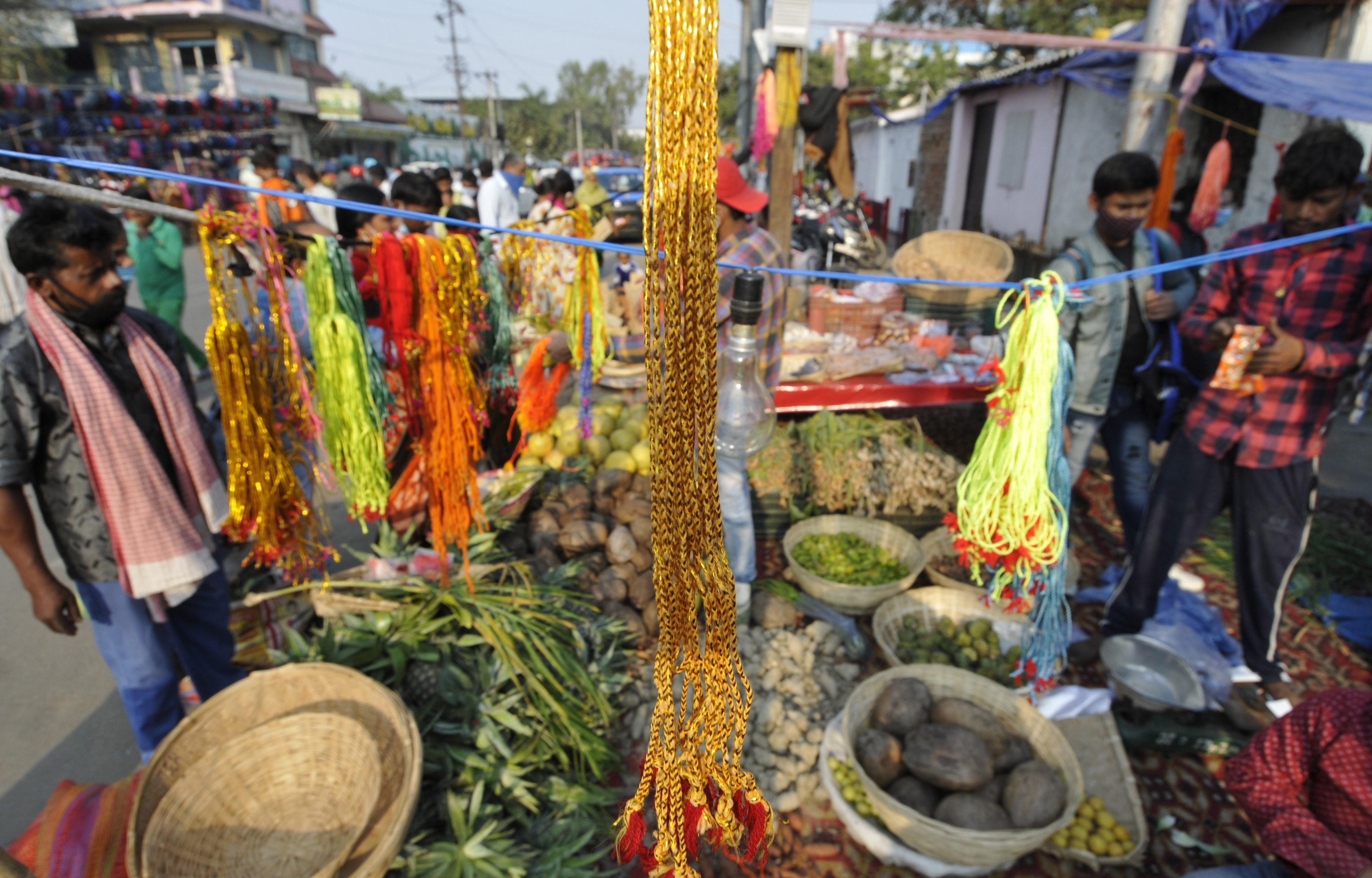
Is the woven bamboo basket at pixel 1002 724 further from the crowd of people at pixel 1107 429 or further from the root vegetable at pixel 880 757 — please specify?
the crowd of people at pixel 1107 429

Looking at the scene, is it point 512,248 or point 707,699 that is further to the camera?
point 512,248

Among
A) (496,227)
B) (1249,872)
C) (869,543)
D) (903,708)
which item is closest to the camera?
(1249,872)

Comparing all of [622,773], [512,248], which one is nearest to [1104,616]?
[622,773]

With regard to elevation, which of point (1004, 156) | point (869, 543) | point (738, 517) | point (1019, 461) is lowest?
point (869, 543)

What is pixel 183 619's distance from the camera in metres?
2.59

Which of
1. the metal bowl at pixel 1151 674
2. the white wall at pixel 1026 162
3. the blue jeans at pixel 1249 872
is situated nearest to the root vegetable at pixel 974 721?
the blue jeans at pixel 1249 872

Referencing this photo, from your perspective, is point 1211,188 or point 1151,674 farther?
point 1211,188

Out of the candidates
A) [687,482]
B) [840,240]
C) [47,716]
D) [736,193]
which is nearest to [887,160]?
[840,240]

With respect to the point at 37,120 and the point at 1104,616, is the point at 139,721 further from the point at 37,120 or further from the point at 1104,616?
the point at 37,120

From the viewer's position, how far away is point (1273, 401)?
250cm

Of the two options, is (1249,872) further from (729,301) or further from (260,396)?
(260,396)

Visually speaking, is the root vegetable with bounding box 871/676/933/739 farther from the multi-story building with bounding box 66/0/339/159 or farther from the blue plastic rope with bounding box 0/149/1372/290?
the multi-story building with bounding box 66/0/339/159

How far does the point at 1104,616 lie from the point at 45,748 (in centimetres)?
510

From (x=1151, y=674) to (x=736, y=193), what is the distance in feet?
9.67
